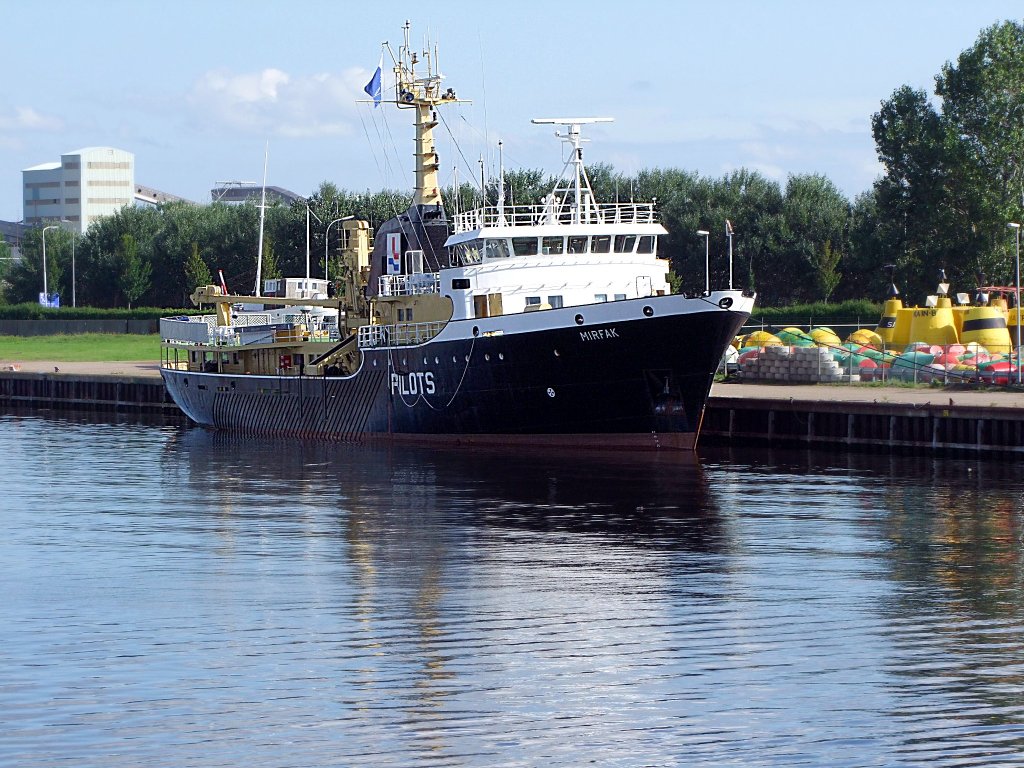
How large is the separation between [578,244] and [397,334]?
6922mm

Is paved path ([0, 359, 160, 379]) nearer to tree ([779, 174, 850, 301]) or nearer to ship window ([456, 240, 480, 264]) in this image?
ship window ([456, 240, 480, 264])

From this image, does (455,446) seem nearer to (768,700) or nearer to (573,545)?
(573,545)

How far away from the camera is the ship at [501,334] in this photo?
43.0 metres

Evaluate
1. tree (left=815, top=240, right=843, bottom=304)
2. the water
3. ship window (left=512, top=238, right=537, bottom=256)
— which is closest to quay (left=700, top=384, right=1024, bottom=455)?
the water

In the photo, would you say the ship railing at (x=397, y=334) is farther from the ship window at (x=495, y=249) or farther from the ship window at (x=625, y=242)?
the ship window at (x=625, y=242)

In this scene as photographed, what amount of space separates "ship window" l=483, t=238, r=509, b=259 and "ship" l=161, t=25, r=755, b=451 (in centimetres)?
4

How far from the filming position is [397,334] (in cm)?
4884

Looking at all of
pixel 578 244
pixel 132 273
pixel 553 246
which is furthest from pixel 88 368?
pixel 578 244

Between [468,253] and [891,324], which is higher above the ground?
[468,253]

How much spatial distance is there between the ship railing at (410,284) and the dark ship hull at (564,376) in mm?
2113

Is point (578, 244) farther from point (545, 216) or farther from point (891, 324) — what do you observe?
point (891, 324)

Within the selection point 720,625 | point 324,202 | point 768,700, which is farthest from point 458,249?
point 324,202

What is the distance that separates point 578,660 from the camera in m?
19.7

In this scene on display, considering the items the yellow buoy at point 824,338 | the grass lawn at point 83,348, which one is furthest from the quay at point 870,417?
the grass lawn at point 83,348
